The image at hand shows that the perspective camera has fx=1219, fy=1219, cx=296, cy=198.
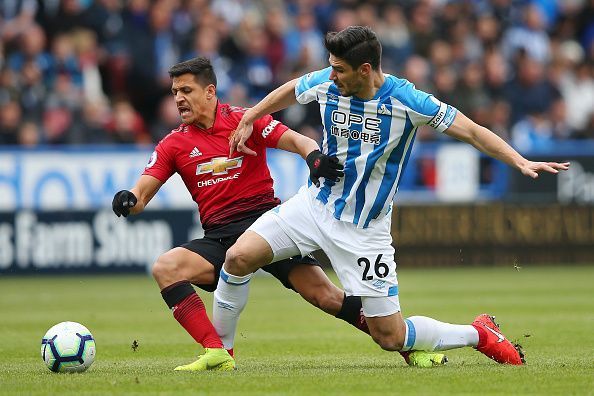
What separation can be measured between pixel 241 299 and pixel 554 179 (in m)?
12.0

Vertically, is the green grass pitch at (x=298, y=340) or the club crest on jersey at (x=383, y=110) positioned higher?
the club crest on jersey at (x=383, y=110)

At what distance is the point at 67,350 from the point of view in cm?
817

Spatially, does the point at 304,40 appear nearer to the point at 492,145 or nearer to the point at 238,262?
the point at 238,262

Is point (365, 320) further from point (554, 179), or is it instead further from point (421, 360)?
point (554, 179)

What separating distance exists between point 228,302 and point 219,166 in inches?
40.7

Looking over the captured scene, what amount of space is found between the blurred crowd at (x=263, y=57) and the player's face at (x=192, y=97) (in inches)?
379

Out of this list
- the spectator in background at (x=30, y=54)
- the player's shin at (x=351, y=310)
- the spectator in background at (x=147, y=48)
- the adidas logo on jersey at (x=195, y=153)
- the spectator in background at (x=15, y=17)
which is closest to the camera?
the player's shin at (x=351, y=310)

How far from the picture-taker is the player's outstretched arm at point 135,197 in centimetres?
834

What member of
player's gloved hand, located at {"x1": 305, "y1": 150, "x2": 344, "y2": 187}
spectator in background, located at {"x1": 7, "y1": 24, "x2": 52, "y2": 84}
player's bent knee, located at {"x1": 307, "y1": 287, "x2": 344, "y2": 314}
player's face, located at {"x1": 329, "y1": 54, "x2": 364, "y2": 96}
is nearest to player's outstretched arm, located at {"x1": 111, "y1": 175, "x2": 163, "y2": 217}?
player's gloved hand, located at {"x1": 305, "y1": 150, "x2": 344, "y2": 187}

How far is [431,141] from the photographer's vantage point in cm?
2036

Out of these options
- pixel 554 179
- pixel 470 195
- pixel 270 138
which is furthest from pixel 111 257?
pixel 270 138

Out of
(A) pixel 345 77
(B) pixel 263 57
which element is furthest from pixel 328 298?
(B) pixel 263 57

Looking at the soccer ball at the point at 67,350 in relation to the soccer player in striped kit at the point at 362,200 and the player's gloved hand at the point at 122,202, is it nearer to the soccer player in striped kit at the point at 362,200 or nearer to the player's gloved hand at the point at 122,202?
the player's gloved hand at the point at 122,202

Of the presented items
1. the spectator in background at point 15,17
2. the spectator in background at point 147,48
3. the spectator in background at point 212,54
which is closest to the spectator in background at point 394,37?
the spectator in background at point 212,54
